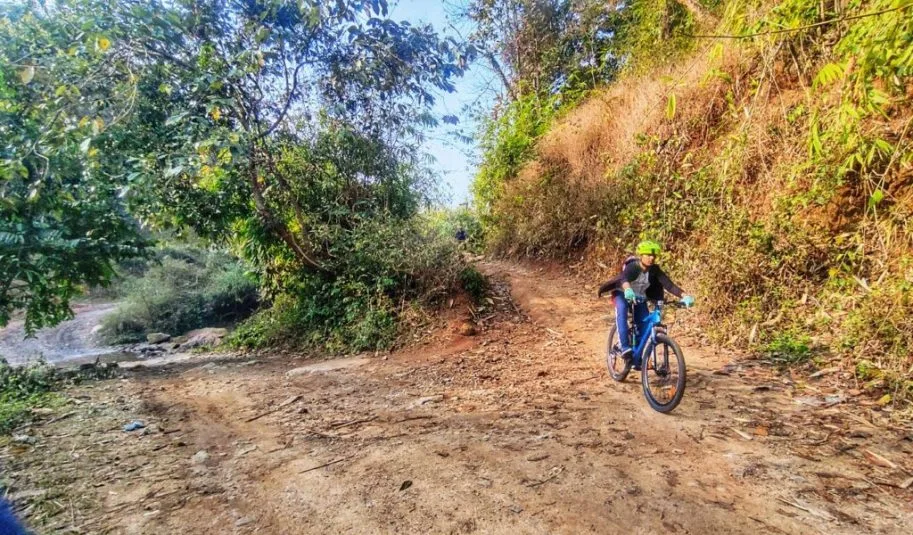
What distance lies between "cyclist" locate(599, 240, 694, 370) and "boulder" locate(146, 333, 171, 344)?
1825 centimetres

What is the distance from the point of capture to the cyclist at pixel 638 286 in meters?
4.13

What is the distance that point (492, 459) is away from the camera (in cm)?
302

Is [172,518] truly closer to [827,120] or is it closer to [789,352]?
[789,352]

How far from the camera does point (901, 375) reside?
11.5ft

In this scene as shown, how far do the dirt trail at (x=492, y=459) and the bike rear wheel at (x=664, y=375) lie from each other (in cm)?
16

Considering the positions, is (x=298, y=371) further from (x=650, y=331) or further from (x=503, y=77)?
(x=503, y=77)

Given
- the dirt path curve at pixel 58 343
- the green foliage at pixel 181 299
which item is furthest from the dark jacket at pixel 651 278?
the dirt path curve at pixel 58 343

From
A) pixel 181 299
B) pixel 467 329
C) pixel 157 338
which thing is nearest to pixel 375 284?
pixel 467 329

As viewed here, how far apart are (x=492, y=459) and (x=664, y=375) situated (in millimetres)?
1899

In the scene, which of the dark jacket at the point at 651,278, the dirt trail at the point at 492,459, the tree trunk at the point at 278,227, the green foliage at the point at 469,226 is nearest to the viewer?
the dirt trail at the point at 492,459

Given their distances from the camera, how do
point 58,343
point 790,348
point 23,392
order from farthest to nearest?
point 58,343
point 23,392
point 790,348

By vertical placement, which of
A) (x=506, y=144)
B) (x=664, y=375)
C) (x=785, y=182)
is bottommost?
(x=664, y=375)

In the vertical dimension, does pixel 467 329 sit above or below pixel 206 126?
below

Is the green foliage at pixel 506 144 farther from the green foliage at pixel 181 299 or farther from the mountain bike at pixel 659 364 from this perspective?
the green foliage at pixel 181 299
